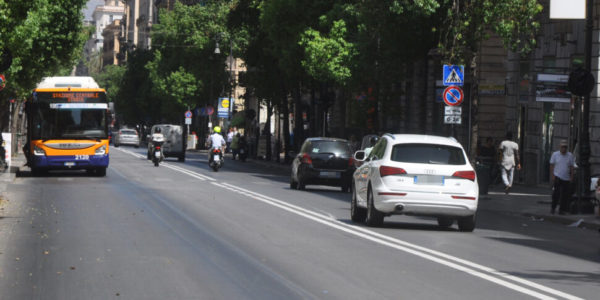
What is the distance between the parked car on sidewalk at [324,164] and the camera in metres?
32.1

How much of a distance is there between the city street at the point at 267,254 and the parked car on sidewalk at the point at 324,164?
731cm

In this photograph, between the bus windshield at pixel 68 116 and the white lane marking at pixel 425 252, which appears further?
the bus windshield at pixel 68 116

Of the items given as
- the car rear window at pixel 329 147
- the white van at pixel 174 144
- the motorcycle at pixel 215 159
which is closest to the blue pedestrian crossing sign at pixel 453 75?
the car rear window at pixel 329 147

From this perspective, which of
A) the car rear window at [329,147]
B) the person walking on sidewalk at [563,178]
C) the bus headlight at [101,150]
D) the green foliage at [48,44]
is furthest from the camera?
the green foliage at [48,44]

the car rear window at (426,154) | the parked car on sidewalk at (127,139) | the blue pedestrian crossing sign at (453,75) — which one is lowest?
the parked car on sidewalk at (127,139)

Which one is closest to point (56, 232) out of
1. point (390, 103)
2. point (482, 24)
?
point (482, 24)

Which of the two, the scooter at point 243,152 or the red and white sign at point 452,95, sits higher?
the red and white sign at point 452,95

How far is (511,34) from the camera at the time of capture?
30734mm

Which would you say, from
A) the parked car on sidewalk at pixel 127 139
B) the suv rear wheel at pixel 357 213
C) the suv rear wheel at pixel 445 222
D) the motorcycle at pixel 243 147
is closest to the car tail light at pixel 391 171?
the suv rear wheel at pixel 357 213

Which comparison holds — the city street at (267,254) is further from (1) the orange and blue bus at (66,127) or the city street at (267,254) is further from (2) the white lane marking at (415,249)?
(1) the orange and blue bus at (66,127)

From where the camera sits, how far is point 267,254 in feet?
44.5

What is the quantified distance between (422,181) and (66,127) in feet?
62.5

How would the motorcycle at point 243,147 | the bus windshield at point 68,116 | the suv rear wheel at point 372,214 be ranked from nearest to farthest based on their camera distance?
the suv rear wheel at point 372,214 < the bus windshield at point 68,116 < the motorcycle at point 243,147

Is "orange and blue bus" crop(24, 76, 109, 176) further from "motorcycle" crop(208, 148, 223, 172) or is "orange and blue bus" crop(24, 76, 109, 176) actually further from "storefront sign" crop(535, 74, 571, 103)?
"storefront sign" crop(535, 74, 571, 103)
